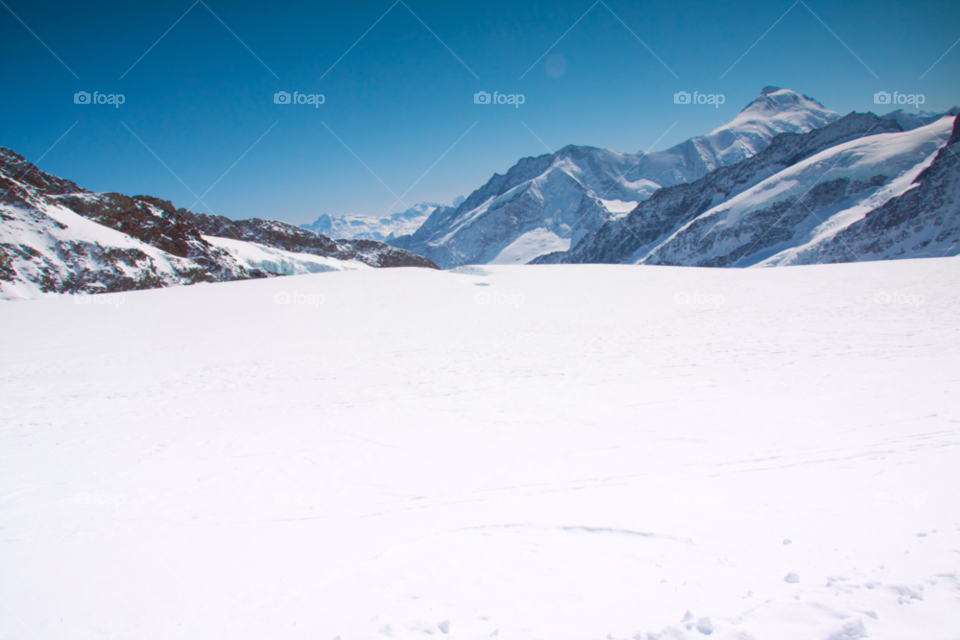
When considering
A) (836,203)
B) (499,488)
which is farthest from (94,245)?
(836,203)

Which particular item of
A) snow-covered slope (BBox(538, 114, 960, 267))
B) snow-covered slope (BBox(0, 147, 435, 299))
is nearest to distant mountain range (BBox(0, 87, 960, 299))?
snow-covered slope (BBox(0, 147, 435, 299))

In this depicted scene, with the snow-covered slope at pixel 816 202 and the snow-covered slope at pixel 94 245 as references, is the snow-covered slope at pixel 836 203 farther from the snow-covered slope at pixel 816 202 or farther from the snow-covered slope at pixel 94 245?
the snow-covered slope at pixel 94 245

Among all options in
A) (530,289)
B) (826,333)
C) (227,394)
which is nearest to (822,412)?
(826,333)

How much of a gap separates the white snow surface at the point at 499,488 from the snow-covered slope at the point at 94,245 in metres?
73.0

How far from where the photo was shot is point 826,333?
11945 millimetres

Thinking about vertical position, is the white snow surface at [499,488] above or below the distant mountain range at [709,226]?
below

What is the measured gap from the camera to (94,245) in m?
72.1

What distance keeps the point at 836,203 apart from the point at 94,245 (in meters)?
198

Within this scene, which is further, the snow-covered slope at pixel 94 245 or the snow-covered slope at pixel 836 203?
the snow-covered slope at pixel 836 203

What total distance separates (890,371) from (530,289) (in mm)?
17759

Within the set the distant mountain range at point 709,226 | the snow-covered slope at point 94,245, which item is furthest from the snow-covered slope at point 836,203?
the snow-covered slope at point 94,245

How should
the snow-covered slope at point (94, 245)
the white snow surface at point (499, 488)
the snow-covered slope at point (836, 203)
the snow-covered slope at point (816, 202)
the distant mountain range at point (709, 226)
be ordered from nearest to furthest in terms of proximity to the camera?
the white snow surface at point (499, 488) < the snow-covered slope at point (94, 245) < the distant mountain range at point (709, 226) < the snow-covered slope at point (836, 203) < the snow-covered slope at point (816, 202)

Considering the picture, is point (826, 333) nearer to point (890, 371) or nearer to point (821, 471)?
point (890, 371)

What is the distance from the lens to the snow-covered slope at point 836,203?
104 meters
